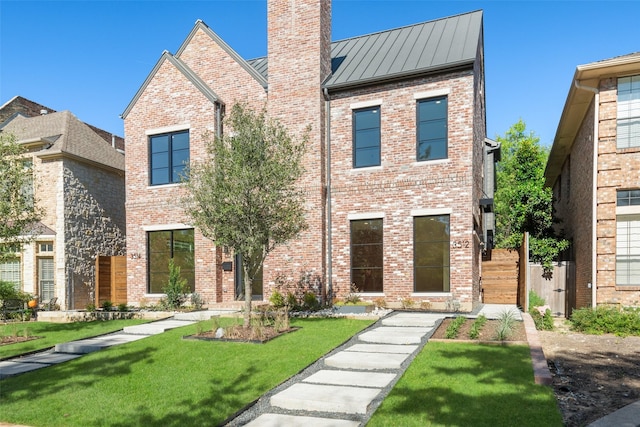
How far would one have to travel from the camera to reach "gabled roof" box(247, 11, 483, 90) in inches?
520

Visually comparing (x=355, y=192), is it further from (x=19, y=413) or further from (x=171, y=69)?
(x=19, y=413)

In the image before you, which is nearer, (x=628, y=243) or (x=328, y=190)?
(x=628, y=243)

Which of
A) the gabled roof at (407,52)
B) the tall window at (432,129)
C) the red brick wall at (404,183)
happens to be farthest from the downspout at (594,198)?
the tall window at (432,129)

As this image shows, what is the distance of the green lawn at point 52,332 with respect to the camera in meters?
9.62

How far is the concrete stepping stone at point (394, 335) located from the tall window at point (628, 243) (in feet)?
19.4

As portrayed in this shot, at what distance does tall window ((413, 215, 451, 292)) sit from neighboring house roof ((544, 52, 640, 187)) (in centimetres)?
519

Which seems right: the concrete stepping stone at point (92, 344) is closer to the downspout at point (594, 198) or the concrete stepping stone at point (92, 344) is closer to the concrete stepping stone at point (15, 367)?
the concrete stepping stone at point (15, 367)

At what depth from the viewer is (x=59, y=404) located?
5.70 metres

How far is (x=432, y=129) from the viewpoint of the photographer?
13.2 metres

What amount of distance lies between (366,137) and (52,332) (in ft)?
35.9

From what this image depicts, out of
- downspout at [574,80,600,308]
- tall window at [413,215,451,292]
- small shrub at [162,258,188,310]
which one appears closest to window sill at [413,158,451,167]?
tall window at [413,215,451,292]

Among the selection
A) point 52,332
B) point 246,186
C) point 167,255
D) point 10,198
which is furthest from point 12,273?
point 246,186

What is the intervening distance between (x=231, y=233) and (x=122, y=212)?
13.2 metres

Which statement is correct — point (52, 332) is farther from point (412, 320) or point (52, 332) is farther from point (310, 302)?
point (412, 320)
